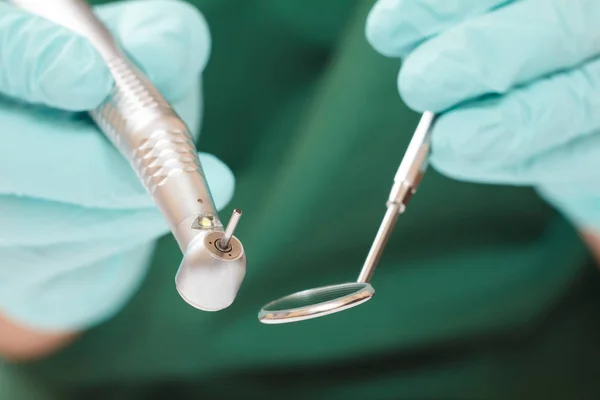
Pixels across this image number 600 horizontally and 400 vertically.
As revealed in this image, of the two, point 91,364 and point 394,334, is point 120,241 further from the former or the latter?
point 394,334

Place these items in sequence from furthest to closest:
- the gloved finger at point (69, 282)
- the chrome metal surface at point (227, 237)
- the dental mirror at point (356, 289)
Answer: the gloved finger at point (69, 282)
the dental mirror at point (356, 289)
the chrome metal surface at point (227, 237)

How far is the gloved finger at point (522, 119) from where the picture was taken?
0.67m

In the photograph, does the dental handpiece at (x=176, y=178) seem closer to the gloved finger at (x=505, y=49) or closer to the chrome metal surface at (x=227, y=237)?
the chrome metal surface at (x=227, y=237)

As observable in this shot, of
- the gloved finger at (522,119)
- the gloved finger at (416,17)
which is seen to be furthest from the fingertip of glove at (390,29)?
the gloved finger at (522,119)

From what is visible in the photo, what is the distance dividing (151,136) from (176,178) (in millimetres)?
61

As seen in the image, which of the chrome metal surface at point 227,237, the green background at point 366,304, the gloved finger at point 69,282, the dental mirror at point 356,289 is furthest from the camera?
the green background at point 366,304

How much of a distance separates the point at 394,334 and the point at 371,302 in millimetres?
59

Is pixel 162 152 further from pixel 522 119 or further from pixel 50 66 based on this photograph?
pixel 522 119

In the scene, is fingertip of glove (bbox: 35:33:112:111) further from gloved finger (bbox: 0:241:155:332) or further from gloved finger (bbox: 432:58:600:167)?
gloved finger (bbox: 432:58:600:167)

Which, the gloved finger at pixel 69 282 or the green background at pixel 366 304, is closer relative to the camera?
the gloved finger at pixel 69 282

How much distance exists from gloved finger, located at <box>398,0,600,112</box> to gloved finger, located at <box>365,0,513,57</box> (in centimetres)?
2

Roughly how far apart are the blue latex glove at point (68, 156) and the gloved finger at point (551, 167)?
28 centimetres

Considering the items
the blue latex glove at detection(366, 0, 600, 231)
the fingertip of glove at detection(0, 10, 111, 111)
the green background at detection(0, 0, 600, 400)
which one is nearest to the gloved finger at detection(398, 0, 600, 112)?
the blue latex glove at detection(366, 0, 600, 231)

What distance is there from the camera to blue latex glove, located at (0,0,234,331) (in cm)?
64
